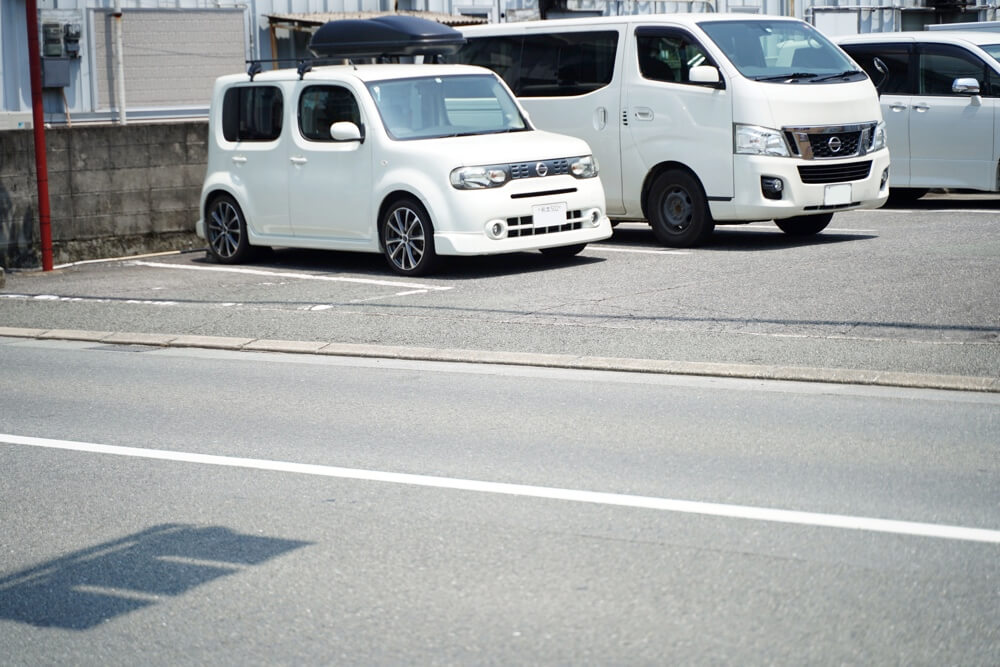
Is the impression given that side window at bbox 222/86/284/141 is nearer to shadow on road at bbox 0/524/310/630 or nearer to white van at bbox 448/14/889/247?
white van at bbox 448/14/889/247

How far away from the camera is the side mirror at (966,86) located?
16.0 metres

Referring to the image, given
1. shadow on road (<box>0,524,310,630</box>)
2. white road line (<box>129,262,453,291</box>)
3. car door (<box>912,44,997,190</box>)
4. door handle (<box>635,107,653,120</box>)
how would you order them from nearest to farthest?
shadow on road (<box>0,524,310,630</box>) < white road line (<box>129,262,453,291</box>) < door handle (<box>635,107,653,120</box>) < car door (<box>912,44,997,190</box>)

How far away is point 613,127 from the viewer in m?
15.0

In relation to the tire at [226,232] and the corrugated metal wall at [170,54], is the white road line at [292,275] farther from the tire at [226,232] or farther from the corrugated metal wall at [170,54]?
the corrugated metal wall at [170,54]

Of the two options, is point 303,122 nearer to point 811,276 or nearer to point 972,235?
point 811,276

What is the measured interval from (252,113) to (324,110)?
1154 millimetres

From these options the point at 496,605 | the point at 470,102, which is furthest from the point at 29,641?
the point at 470,102

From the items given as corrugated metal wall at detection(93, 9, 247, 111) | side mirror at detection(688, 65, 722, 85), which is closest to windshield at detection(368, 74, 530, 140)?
side mirror at detection(688, 65, 722, 85)

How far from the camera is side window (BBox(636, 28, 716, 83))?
1437 centimetres

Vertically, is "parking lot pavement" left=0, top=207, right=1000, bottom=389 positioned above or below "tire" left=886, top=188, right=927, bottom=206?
below

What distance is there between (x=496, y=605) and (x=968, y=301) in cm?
657

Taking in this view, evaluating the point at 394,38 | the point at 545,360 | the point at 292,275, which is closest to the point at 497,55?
the point at 394,38

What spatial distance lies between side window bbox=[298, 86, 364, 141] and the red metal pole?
9.17 feet

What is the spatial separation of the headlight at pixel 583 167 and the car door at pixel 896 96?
491 cm
